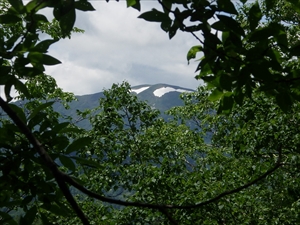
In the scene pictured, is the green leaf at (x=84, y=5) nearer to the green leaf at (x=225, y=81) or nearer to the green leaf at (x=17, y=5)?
the green leaf at (x=17, y=5)

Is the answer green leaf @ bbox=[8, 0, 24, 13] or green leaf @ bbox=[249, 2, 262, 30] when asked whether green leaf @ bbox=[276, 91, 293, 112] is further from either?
green leaf @ bbox=[8, 0, 24, 13]

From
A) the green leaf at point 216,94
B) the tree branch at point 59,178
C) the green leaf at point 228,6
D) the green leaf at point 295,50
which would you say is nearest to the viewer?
the tree branch at point 59,178

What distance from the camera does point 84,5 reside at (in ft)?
4.03

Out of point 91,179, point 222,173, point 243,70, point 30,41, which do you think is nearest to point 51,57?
point 30,41

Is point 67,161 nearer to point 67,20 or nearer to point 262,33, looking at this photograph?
point 67,20

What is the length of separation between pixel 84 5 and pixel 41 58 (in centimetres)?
22

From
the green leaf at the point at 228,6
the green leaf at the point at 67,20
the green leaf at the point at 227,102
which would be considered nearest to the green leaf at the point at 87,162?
the green leaf at the point at 67,20

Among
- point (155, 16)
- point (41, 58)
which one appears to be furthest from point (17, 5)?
point (155, 16)

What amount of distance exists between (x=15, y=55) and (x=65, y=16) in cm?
21

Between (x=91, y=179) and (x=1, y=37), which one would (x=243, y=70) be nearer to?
Answer: (x=1, y=37)

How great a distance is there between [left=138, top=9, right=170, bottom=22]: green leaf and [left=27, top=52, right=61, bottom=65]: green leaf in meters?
0.32

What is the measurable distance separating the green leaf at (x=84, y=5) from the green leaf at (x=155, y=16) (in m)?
0.17

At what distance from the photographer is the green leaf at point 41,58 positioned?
1265mm

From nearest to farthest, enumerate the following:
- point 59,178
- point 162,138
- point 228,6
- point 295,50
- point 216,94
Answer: point 59,178 < point 228,6 < point 295,50 < point 216,94 < point 162,138
